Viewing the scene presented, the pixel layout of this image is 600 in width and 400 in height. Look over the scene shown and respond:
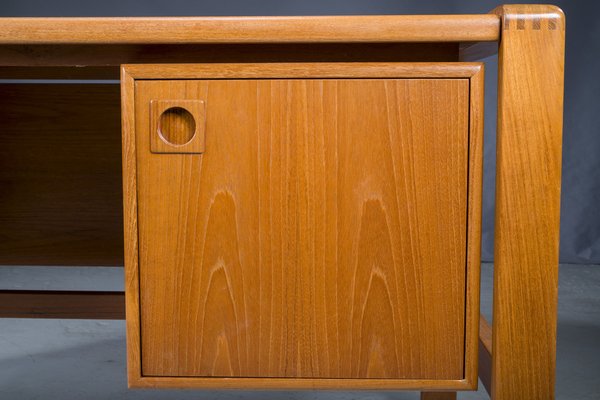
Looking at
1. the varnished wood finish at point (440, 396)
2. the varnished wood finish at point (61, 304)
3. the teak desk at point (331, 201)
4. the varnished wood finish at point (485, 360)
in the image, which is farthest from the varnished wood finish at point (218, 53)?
the varnished wood finish at point (440, 396)

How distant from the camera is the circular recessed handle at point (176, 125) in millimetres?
624

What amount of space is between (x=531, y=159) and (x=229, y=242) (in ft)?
0.96

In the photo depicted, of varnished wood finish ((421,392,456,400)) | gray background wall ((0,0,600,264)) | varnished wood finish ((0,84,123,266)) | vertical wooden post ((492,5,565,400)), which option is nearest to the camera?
vertical wooden post ((492,5,565,400))

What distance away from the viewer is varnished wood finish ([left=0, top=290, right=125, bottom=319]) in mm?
1100

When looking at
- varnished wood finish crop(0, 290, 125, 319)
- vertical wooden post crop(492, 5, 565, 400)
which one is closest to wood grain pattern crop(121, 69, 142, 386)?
vertical wooden post crop(492, 5, 565, 400)

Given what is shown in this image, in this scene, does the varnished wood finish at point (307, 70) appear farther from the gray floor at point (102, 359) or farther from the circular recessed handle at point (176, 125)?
the gray floor at point (102, 359)

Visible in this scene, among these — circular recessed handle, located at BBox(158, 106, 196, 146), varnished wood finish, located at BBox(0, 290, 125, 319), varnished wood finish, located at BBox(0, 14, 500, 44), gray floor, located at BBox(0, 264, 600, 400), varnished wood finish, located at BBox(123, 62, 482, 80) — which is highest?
varnished wood finish, located at BBox(0, 14, 500, 44)

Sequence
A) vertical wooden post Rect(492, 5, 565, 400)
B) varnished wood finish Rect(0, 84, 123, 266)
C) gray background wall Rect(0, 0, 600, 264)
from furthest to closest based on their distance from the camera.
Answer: gray background wall Rect(0, 0, 600, 264) → varnished wood finish Rect(0, 84, 123, 266) → vertical wooden post Rect(492, 5, 565, 400)

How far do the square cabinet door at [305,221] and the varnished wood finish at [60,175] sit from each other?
633 mm

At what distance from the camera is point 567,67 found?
2574 millimetres

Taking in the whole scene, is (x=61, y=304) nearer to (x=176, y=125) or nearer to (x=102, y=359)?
(x=102, y=359)

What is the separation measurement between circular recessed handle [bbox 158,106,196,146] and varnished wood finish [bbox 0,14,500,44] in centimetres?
7

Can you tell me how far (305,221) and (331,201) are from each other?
0.03m

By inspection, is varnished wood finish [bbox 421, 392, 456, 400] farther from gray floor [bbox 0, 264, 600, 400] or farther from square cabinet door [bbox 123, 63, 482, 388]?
square cabinet door [bbox 123, 63, 482, 388]
